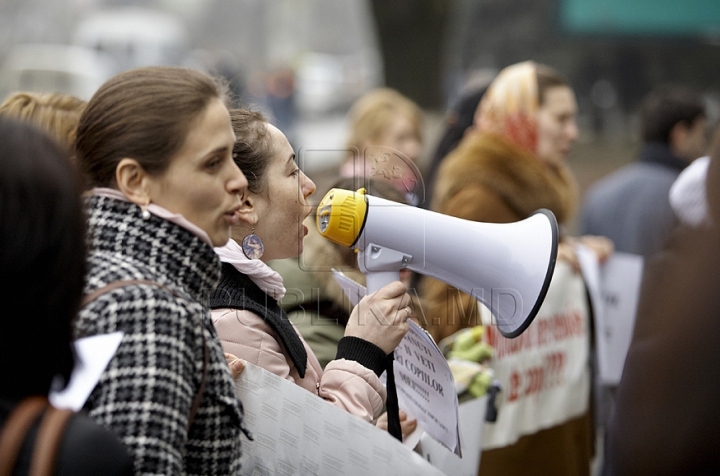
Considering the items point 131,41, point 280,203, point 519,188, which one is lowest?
point 131,41

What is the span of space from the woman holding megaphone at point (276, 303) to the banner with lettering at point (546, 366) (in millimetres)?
1251

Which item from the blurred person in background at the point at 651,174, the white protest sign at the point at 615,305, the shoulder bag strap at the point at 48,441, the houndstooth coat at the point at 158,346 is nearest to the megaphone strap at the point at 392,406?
the houndstooth coat at the point at 158,346

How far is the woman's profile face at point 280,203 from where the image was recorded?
6.18ft

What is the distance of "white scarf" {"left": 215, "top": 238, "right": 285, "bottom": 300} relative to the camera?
1804 millimetres

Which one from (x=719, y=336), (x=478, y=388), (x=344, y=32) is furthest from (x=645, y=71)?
(x=344, y=32)

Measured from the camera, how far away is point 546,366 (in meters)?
3.24

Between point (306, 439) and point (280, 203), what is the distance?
541mm

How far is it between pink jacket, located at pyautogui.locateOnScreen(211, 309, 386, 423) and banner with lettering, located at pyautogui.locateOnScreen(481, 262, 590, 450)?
130 centimetres

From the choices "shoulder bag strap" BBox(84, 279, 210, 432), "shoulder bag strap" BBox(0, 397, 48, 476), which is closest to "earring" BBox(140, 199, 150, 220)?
"shoulder bag strap" BBox(84, 279, 210, 432)

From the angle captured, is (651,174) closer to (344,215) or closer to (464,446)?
(464,446)

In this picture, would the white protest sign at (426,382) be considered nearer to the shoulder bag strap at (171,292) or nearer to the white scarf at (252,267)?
the white scarf at (252,267)

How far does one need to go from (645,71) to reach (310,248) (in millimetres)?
11719

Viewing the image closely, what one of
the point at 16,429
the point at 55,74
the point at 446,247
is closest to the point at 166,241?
the point at 16,429

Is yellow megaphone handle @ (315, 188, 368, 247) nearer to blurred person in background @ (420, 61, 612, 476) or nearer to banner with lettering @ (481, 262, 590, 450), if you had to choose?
blurred person in background @ (420, 61, 612, 476)
